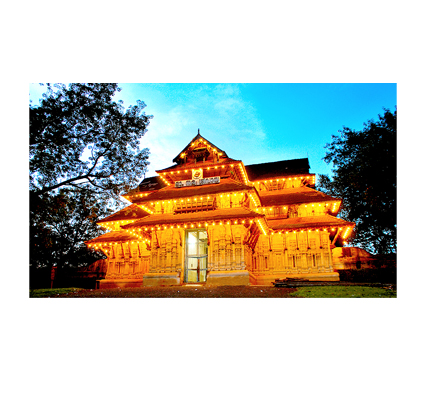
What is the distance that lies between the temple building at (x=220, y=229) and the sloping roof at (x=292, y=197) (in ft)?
0.20

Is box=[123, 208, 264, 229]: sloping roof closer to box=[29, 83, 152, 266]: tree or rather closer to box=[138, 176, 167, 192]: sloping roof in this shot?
box=[29, 83, 152, 266]: tree

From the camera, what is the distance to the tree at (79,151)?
13.0m

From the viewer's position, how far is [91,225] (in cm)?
3153

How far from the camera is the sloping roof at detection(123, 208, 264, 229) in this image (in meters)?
15.1

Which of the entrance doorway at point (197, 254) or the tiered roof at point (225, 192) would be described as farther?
the entrance doorway at point (197, 254)

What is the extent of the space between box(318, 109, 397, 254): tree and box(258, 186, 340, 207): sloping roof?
5.86ft

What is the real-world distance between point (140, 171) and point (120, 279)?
352 inches

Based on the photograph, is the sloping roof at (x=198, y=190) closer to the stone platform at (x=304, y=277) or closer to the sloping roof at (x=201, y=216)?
the sloping roof at (x=201, y=216)

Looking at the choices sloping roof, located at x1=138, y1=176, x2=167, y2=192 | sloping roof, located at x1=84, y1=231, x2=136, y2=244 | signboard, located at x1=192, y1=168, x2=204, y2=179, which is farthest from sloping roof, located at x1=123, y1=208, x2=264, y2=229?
sloping roof, located at x1=138, y1=176, x2=167, y2=192

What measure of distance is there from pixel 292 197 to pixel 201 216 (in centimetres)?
692

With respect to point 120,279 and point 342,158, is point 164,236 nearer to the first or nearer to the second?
point 120,279

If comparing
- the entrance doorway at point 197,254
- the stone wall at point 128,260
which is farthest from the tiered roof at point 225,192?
the entrance doorway at point 197,254

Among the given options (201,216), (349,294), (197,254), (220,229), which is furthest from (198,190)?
(349,294)

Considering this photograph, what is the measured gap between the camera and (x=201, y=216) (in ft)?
53.1
